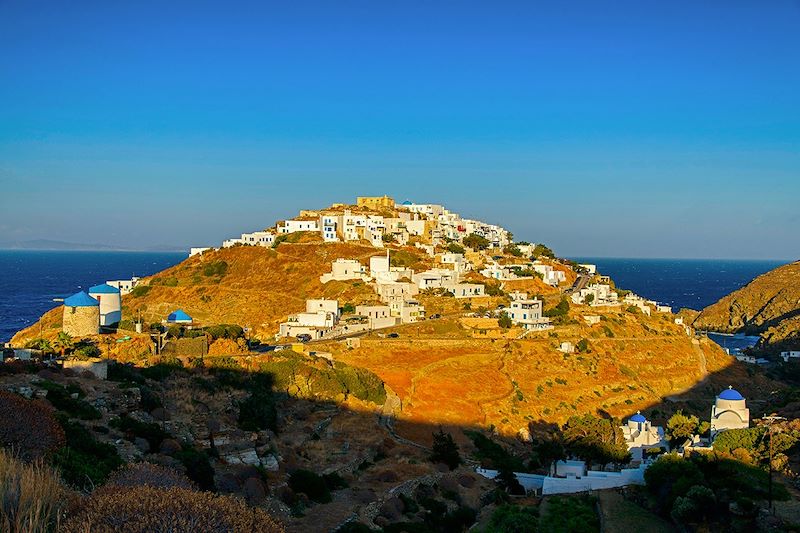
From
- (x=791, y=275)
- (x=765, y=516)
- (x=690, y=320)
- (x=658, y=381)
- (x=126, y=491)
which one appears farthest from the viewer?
(x=791, y=275)

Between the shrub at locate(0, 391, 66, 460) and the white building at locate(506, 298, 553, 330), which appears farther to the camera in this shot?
the white building at locate(506, 298, 553, 330)

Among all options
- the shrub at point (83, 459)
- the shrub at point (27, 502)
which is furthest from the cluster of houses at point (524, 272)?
the shrub at point (27, 502)

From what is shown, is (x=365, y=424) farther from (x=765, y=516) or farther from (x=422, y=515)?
(x=765, y=516)

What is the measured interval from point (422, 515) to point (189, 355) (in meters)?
19.3

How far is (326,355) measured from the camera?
43.2m

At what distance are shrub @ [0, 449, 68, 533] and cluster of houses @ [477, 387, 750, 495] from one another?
19.8 meters

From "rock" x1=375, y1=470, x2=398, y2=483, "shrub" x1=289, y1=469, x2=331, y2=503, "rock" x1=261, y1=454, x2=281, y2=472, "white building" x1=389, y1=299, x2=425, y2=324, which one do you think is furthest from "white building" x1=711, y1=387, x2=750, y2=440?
"white building" x1=389, y1=299, x2=425, y2=324

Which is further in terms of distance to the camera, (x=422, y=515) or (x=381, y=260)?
(x=381, y=260)

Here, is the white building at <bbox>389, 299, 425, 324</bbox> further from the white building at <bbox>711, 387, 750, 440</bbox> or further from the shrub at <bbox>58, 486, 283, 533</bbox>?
the shrub at <bbox>58, 486, 283, 533</bbox>

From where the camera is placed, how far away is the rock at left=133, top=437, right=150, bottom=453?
19.3 m

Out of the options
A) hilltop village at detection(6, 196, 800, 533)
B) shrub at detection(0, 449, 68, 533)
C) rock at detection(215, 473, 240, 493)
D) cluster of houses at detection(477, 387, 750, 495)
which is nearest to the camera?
shrub at detection(0, 449, 68, 533)

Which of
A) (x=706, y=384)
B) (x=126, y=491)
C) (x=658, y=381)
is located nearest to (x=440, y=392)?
(x=658, y=381)

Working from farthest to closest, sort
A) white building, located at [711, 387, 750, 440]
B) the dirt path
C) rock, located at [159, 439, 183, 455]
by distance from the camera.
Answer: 1. white building, located at [711, 387, 750, 440]
2. the dirt path
3. rock, located at [159, 439, 183, 455]

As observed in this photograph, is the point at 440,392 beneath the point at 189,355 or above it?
beneath
